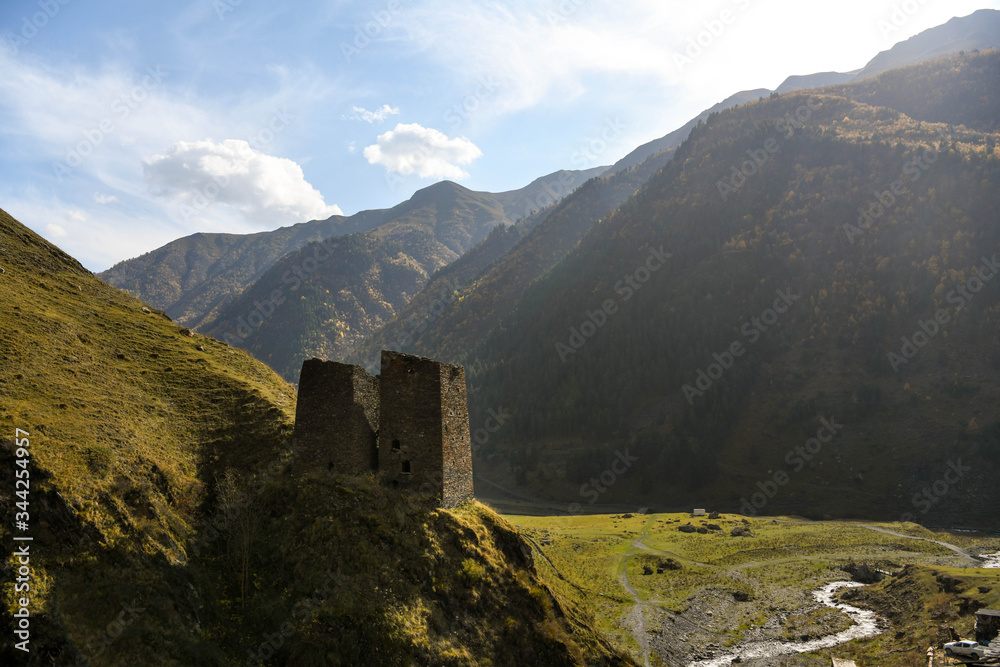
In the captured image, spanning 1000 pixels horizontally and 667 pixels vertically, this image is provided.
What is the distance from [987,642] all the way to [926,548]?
51814 mm

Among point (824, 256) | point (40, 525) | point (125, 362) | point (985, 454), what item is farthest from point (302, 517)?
point (824, 256)

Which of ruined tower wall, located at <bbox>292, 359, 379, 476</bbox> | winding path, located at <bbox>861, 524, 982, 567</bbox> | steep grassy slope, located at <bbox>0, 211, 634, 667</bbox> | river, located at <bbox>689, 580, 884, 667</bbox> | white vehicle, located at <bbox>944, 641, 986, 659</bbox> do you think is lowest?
river, located at <bbox>689, 580, 884, 667</bbox>

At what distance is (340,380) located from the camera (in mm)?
32406

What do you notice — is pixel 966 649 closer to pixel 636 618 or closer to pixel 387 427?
pixel 636 618

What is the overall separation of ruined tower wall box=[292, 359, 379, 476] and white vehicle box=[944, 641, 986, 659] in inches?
1692

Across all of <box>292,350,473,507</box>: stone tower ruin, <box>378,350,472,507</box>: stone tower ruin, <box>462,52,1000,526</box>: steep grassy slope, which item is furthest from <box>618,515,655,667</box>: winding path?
<box>462,52,1000,526</box>: steep grassy slope

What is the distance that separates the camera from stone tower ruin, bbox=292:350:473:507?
31.5m

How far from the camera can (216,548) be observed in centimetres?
2736

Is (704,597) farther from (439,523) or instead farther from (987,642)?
(439,523)

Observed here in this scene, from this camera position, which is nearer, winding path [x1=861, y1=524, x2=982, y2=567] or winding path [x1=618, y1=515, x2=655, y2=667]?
winding path [x1=618, y1=515, x2=655, y2=667]

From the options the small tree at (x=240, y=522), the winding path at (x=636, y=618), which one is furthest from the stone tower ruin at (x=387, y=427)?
the winding path at (x=636, y=618)

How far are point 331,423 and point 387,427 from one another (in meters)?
3.24

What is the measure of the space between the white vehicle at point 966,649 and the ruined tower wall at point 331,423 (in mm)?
42988

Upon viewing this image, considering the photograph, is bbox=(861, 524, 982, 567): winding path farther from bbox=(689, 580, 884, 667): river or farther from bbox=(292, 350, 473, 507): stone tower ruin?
bbox=(292, 350, 473, 507): stone tower ruin
